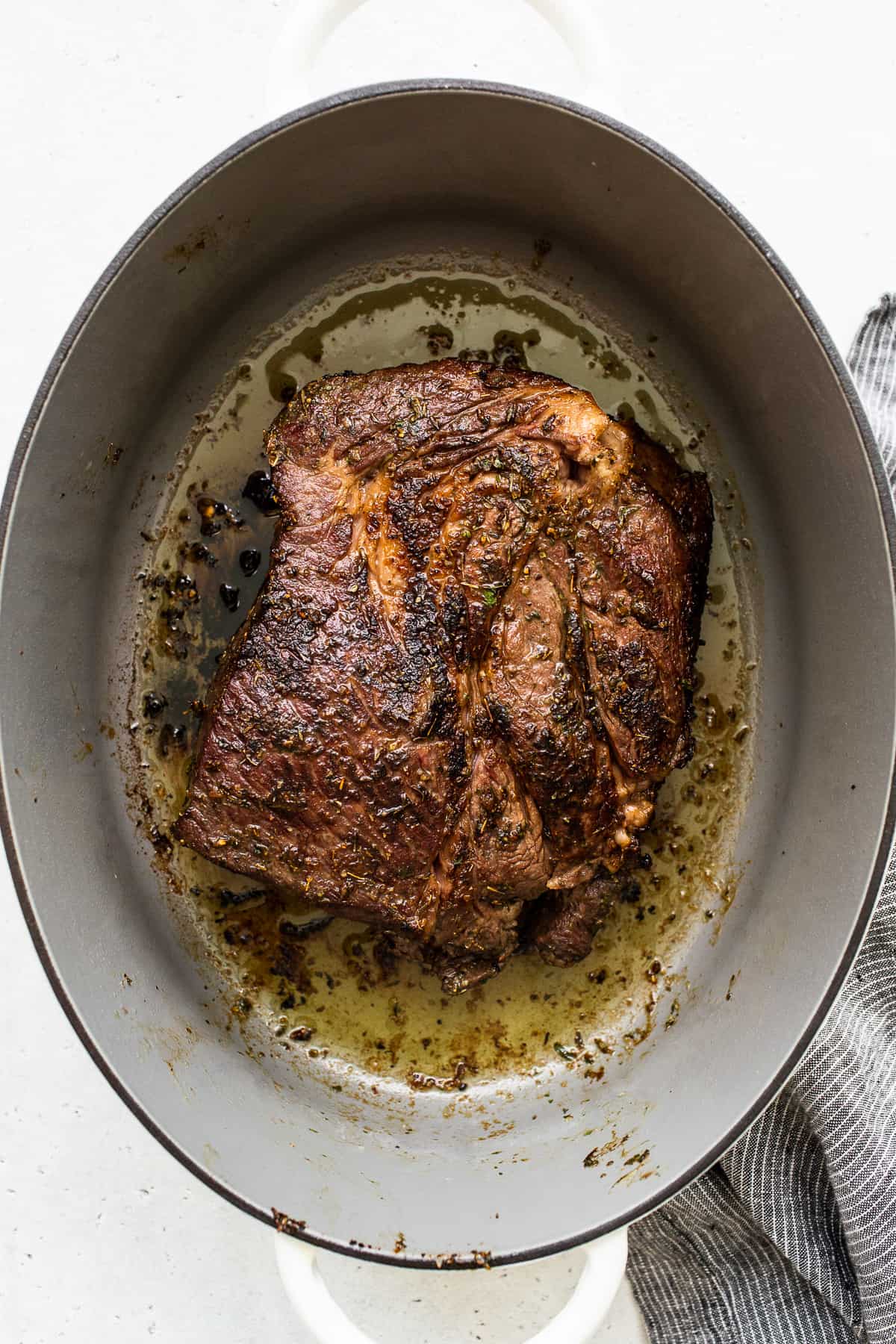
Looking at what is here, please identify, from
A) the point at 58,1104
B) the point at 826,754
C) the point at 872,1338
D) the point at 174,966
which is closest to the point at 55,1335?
the point at 58,1104

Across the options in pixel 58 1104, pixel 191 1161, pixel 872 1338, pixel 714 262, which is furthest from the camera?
pixel 58 1104

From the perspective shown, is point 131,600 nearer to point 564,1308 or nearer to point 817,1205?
point 564,1308

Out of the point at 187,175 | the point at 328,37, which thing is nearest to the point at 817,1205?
the point at 328,37

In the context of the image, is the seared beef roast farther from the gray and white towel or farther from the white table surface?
the white table surface

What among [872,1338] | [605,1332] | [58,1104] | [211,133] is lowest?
[872,1338]

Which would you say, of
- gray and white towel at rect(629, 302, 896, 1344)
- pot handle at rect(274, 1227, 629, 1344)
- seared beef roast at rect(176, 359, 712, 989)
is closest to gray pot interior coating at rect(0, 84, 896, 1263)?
pot handle at rect(274, 1227, 629, 1344)

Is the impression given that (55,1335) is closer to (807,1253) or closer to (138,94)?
(807,1253)

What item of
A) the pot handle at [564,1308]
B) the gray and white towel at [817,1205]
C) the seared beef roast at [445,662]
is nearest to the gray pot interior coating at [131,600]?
the pot handle at [564,1308]

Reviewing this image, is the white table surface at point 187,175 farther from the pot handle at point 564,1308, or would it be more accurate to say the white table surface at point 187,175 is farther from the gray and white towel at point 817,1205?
the pot handle at point 564,1308
